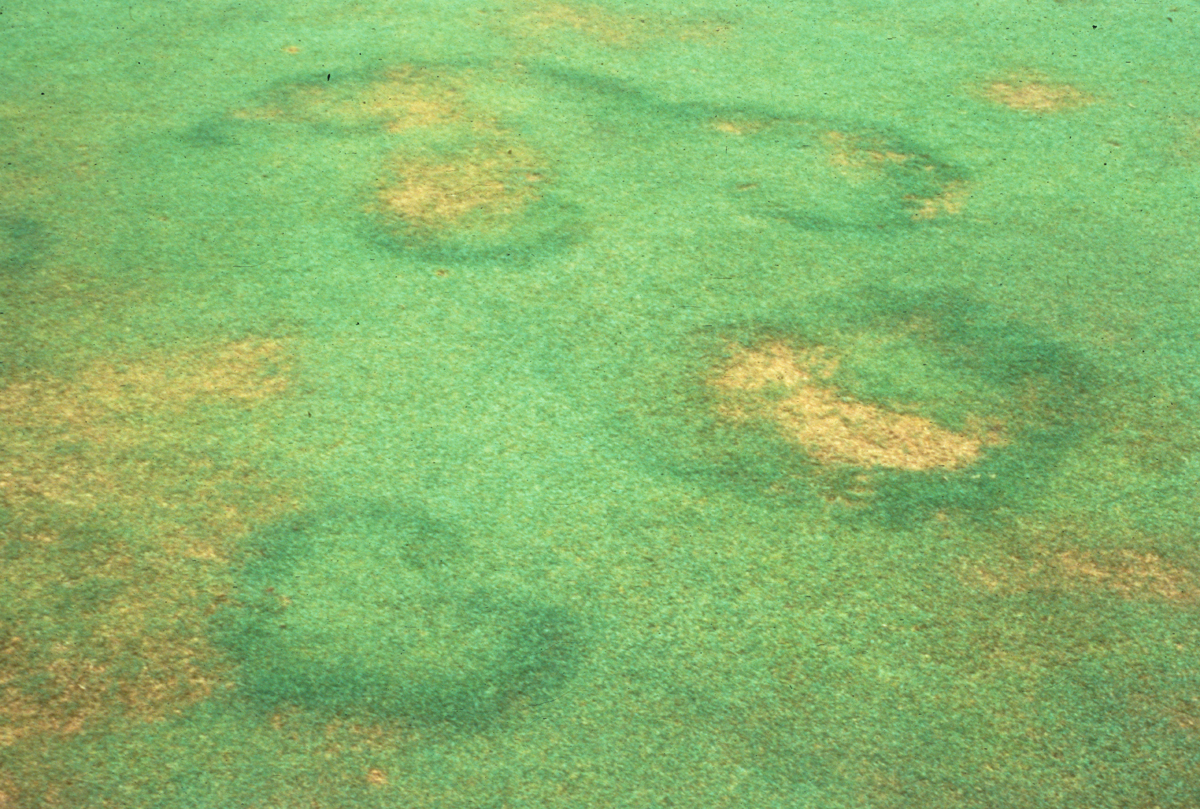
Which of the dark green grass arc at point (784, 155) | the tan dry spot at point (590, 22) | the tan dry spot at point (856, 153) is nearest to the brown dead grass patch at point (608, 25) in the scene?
the tan dry spot at point (590, 22)

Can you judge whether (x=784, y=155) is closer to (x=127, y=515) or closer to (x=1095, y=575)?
(x=1095, y=575)

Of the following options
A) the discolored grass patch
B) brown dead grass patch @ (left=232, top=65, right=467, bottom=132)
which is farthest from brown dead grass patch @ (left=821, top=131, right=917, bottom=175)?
brown dead grass patch @ (left=232, top=65, right=467, bottom=132)

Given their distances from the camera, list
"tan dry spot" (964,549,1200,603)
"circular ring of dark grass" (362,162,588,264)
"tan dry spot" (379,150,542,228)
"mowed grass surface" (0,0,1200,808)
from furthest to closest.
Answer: "tan dry spot" (379,150,542,228), "circular ring of dark grass" (362,162,588,264), "tan dry spot" (964,549,1200,603), "mowed grass surface" (0,0,1200,808)

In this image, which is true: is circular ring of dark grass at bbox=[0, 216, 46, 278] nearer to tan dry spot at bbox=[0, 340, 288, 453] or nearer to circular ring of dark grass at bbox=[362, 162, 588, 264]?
tan dry spot at bbox=[0, 340, 288, 453]

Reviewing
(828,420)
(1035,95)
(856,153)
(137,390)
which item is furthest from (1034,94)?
(137,390)

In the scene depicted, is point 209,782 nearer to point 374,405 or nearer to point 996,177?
point 374,405

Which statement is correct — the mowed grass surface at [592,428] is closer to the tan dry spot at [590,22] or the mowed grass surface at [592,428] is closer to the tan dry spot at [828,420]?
the tan dry spot at [828,420]

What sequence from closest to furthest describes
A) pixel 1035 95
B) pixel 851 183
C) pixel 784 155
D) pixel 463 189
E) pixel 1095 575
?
1. pixel 1095 575
2. pixel 463 189
3. pixel 851 183
4. pixel 784 155
5. pixel 1035 95
